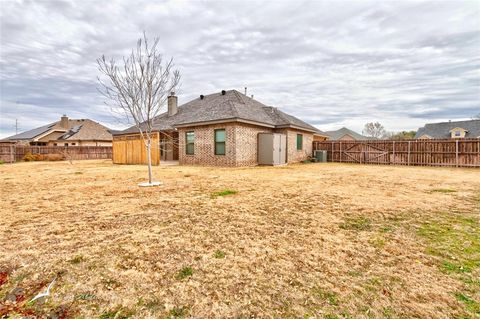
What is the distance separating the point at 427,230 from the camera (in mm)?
3365

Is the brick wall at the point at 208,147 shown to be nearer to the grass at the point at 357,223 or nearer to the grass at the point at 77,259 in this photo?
the grass at the point at 357,223

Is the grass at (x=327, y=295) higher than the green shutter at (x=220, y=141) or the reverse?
the reverse

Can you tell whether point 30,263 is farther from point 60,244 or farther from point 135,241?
point 135,241

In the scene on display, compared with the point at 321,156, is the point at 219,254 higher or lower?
lower

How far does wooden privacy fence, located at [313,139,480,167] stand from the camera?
593 inches

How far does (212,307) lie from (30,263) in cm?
217

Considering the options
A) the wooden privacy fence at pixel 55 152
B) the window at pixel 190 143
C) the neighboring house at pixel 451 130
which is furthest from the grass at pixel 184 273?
the neighboring house at pixel 451 130

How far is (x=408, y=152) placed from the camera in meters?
17.0

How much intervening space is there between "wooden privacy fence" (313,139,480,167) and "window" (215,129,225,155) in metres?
11.1

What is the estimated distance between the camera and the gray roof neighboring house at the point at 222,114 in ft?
47.4

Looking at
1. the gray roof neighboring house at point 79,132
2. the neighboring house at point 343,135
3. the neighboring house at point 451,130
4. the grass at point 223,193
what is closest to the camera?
the grass at point 223,193

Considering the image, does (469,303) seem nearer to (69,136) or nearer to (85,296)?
(85,296)

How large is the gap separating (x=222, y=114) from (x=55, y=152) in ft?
76.6

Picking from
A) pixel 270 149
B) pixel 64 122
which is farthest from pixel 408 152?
pixel 64 122
